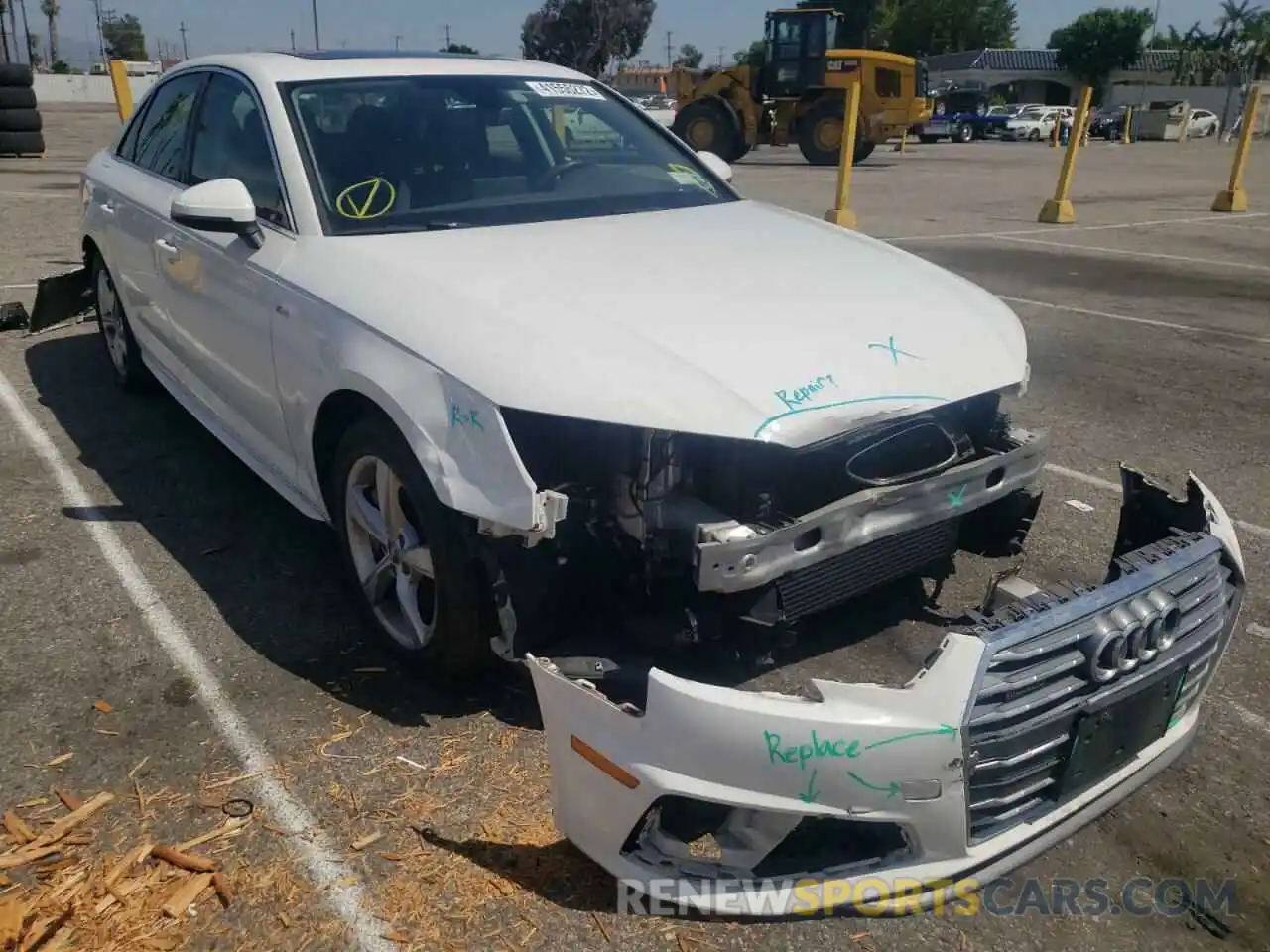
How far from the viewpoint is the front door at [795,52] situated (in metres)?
22.5

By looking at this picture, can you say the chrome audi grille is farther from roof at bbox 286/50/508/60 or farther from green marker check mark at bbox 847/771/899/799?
roof at bbox 286/50/508/60

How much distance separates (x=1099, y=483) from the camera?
4652 mm

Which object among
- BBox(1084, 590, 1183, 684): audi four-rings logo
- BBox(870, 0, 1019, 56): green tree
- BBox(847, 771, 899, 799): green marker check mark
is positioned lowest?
BBox(847, 771, 899, 799): green marker check mark

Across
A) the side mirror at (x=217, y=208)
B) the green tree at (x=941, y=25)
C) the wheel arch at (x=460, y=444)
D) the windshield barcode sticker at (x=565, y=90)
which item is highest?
the green tree at (x=941, y=25)

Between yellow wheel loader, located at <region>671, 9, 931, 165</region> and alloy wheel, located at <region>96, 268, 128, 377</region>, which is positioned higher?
yellow wheel loader, located at <region>671, 9, 931, 165</region>

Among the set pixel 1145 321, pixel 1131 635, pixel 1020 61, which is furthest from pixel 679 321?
pixel 1020 61

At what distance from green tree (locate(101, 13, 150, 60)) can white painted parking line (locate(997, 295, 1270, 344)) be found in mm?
119386

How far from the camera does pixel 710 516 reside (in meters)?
2.43

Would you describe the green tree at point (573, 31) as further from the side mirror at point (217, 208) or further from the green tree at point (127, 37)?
the side mirror at point (217, 208)

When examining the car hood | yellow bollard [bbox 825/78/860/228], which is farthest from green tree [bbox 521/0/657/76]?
the car hood

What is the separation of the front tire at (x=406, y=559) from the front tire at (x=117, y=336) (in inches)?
105

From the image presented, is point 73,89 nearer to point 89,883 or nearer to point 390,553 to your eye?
point 390,553

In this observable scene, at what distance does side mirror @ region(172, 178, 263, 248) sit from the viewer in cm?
324

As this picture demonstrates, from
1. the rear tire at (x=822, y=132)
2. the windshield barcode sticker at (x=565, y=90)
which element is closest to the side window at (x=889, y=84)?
the rear tire at (x=822, y=132)
